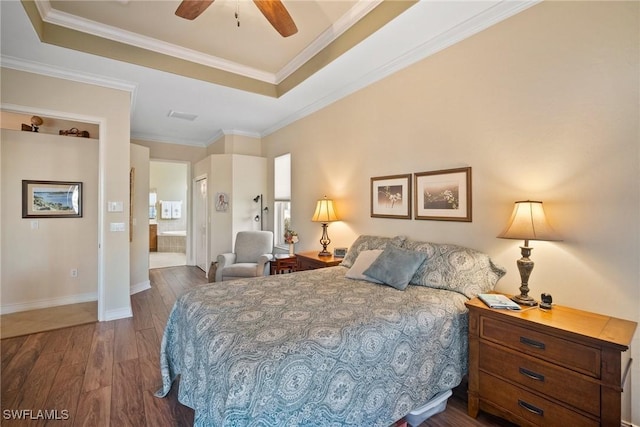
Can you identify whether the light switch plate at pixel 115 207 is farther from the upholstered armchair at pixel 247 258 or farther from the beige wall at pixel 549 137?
the beige wall at pixel 549 137

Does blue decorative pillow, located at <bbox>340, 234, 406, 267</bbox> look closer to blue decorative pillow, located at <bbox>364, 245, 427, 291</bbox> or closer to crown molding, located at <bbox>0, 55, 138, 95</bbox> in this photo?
blue decorative pillow, located at <bbox>364, 245, 427, 291</bbox>

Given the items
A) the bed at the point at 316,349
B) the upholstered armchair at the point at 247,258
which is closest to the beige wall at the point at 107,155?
the upholstered armchair at the point at 247,258

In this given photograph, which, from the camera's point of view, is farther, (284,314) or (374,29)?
(374,29)

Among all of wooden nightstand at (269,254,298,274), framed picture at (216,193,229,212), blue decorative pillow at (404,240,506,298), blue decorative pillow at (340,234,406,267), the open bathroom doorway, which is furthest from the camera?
the open bathroom doorway

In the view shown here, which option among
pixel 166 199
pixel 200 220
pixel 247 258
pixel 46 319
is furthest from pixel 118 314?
pixel 166 199

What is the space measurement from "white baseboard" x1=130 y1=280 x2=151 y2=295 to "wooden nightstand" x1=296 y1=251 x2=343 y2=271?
286 cm

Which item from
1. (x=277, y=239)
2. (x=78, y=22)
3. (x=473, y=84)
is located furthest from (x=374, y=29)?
(x=277, y=239)

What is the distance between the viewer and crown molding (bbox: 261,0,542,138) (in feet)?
7.18

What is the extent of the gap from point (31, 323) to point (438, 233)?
4.63 meters

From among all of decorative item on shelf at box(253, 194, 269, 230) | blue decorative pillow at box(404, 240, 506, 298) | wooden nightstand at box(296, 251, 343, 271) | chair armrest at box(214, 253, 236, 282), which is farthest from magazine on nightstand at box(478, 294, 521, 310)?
A: decorative item on shelf at box(253, 194, 269, 230)

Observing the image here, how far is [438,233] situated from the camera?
271cm

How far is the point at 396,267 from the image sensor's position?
93.4 inches

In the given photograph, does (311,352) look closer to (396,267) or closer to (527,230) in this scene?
(396,267)

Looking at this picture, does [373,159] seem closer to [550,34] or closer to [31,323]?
[550,34]
